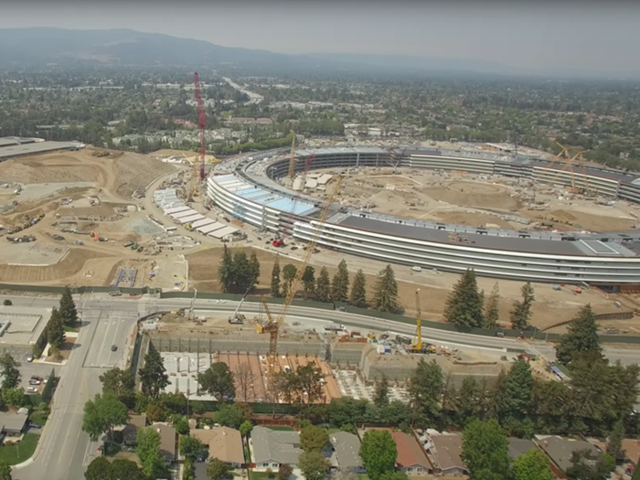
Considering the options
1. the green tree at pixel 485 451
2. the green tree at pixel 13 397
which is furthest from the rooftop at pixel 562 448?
the green tree at pixel 13 397

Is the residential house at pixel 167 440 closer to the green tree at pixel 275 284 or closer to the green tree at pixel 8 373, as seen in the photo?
the green tree at pixel 8 373

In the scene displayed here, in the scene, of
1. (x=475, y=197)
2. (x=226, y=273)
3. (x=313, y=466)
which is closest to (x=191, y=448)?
(x=313, y=466)

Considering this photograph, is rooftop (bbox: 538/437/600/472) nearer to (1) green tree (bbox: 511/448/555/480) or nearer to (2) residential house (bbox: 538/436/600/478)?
(2) residential house (bbox: 538/436/600/478)

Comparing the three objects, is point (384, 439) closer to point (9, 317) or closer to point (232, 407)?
point (232, 407)

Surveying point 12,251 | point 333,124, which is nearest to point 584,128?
point 333,124

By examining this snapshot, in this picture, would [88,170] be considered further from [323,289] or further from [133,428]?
[133,428]
